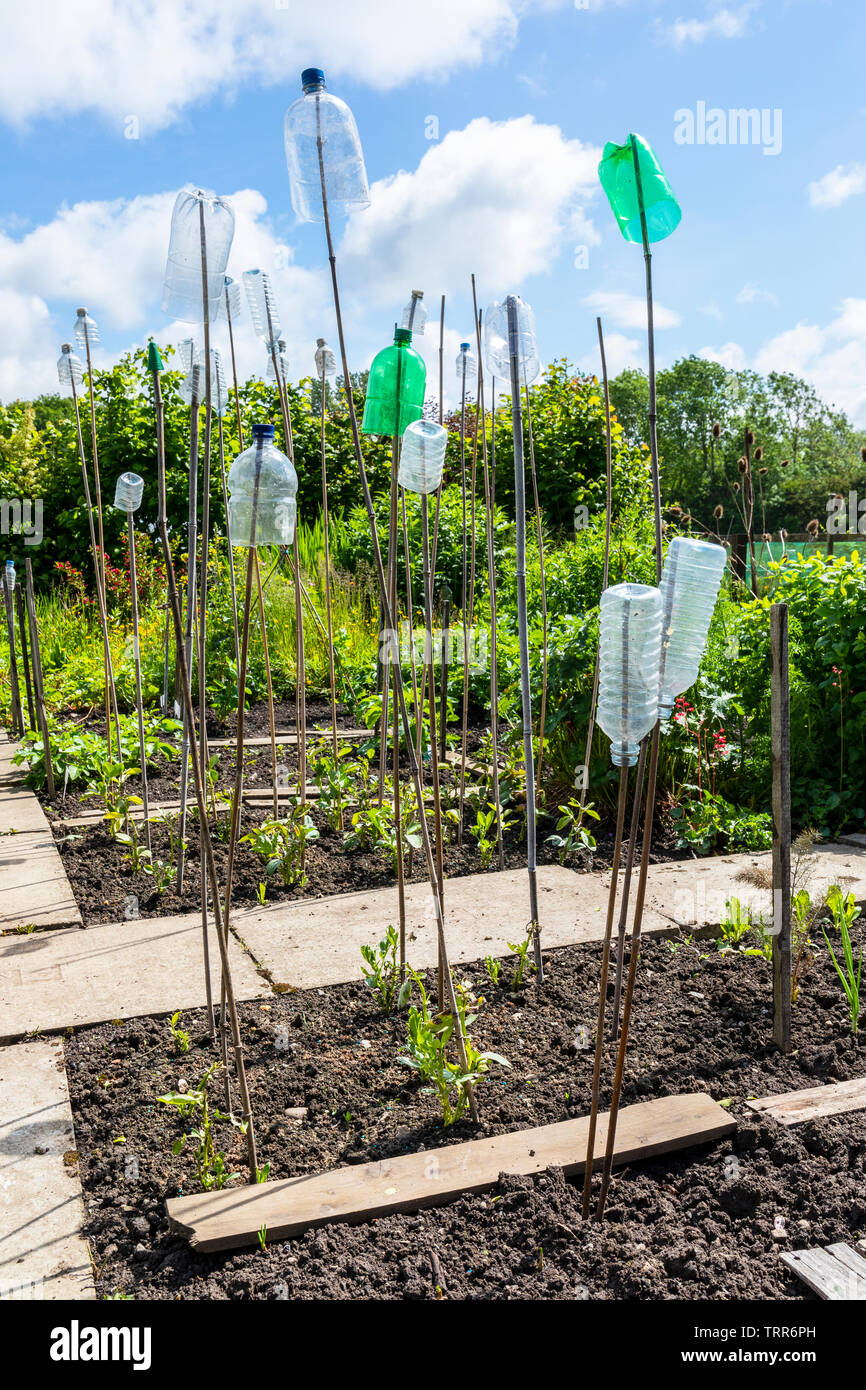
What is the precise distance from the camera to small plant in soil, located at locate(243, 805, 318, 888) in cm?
344

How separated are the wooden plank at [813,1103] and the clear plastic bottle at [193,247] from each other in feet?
6.35

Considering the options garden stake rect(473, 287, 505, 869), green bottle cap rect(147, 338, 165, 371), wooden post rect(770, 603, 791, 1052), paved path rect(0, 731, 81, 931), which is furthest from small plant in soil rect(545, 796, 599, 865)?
green bottle cap rect(147, 338, 165, 371)

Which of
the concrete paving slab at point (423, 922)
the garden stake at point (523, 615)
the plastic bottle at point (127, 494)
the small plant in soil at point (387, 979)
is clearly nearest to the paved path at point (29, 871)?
the concrete paving slab at point (423, 922)

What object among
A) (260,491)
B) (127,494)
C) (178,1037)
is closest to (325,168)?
(260,491)

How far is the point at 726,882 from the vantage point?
3.35 metres

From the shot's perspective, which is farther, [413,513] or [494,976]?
[413,513]

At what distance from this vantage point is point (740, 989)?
2.53m

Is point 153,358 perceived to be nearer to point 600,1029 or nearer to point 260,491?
point 260,491

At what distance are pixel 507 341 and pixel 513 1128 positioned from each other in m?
1.95

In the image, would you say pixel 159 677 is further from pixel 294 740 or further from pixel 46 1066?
pixel 46 1066

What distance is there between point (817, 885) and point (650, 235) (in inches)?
90.9

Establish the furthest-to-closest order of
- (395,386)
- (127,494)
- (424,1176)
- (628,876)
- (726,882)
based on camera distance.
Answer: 1. (127,494)
2. (726,882)
3. (395,386)
4. (424,1176)
5. (628,876)

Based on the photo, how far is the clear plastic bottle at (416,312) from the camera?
255cm
